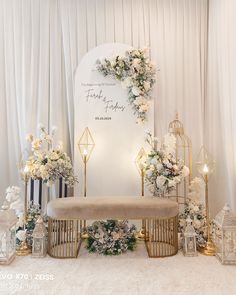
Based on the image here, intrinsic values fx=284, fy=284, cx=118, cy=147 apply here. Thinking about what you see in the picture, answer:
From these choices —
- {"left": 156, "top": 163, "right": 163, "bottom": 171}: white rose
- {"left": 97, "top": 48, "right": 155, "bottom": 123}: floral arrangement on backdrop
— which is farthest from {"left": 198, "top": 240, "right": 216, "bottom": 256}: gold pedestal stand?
{"left": 97, "top": 48, "right": 155, "bottom": 123}: floral arrangement on backdrop

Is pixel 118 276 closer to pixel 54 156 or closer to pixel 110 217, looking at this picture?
pixel 110 217

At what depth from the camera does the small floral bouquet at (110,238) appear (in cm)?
253

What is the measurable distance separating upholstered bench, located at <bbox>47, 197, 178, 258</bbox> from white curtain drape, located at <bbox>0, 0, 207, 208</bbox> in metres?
0.95

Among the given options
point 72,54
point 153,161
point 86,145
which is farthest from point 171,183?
point 72,54

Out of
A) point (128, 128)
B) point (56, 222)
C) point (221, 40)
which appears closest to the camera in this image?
→ point (56, 222)

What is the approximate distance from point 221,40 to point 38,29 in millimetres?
1973

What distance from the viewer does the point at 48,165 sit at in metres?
2.66

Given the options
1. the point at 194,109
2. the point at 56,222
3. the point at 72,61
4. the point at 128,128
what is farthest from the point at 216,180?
the point at 72,61

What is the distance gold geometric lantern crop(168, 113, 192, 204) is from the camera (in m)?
3.13

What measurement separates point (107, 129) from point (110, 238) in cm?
114

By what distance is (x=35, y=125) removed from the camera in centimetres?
312

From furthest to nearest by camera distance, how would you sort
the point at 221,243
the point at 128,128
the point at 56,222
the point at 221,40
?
the point at 128,128, the point at 221,40, the point at 56,222, the point at 221,243

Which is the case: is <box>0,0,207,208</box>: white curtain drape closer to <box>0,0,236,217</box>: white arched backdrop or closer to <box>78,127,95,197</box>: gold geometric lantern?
<box>0,0,236,217</box>: white arched backdrop

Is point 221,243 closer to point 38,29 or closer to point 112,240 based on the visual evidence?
point 112,240
